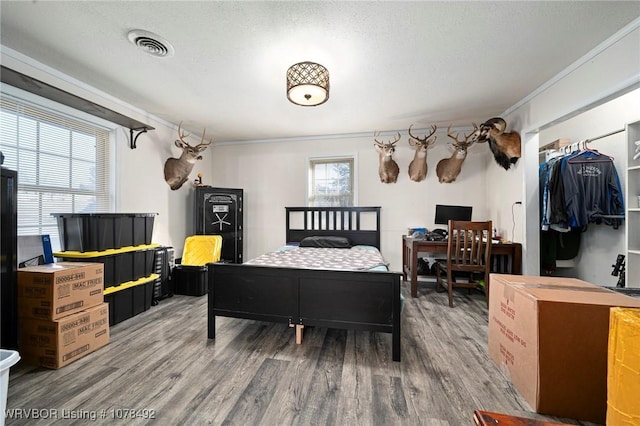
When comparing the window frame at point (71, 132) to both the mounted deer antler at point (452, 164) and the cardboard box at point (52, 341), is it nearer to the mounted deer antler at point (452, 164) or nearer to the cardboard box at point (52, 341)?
the cardboard box at point (52, 341)

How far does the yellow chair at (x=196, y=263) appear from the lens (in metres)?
3.44

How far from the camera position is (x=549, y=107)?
260 cm

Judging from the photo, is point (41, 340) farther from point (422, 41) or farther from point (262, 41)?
point (422, 41)

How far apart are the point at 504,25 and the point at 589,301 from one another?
6.18 ft

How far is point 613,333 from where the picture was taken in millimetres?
996

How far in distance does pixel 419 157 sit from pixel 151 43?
3.56 meters

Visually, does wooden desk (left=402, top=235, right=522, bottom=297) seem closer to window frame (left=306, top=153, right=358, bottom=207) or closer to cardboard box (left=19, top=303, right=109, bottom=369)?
window frame (left=306, top=153, right=358, bottom=207)

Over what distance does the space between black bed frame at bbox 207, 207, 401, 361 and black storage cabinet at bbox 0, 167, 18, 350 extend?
4.08ft

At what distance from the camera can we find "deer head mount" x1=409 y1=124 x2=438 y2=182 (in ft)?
12.3

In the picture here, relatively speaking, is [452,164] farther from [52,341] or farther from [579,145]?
[52,341]

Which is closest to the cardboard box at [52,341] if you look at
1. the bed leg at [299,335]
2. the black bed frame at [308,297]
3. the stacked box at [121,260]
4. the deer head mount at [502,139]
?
the stacked box at [121,260]

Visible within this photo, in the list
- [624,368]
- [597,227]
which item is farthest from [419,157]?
[624,368]

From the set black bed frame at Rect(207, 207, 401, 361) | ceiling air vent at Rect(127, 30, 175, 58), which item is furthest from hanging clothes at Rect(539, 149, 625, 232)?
ceiling air vent at Rect(127, 30, 175, 58)

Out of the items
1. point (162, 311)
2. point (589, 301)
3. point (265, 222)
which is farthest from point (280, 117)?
point (589, 301)
